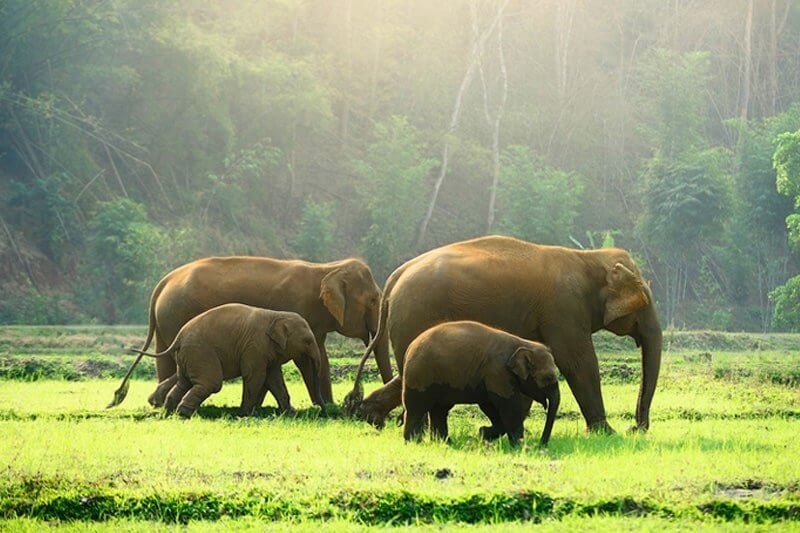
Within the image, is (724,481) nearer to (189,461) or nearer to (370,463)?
(370,463)

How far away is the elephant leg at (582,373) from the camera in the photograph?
12.3m

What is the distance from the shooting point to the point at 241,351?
1341 cm

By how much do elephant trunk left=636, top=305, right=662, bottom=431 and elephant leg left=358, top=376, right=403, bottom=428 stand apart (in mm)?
2394

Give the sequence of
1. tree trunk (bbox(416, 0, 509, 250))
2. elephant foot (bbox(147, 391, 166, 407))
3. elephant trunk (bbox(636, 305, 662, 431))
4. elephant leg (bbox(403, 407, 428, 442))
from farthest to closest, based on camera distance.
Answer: tree trunk (bbox(416, 0, 509, 250)), elephant foot (bbox(147, 391, 166, 407)), elephant trunk (bbox(636, 305, 662, 431)), elephant leg (bbox(403, 407, 428, 442))

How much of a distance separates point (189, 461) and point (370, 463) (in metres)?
1.32

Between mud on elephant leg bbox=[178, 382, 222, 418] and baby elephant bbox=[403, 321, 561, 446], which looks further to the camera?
mud on elephant leg bbox=[178, 382, 222, 418]

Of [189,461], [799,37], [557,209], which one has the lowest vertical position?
[557,209]

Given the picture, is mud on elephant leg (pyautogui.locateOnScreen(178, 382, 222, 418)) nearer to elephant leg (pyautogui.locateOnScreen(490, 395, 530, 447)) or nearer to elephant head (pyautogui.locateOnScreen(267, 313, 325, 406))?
elephant head (pyautogui.locateOnScreen(267, 313, 325, 406))

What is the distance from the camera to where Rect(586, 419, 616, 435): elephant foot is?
12172mm

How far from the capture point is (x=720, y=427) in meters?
13.2

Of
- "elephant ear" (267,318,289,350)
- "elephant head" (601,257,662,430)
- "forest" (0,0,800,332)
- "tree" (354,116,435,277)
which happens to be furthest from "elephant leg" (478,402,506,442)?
"tree" (354,116,435,277)

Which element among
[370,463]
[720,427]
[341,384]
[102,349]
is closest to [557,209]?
[102,349]

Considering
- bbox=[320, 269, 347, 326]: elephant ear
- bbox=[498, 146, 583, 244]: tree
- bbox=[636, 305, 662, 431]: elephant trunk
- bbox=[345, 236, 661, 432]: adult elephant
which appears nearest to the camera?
bbox=[345, 236, 661, 432]: adult elephant

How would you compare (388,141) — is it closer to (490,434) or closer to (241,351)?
(241,351)
